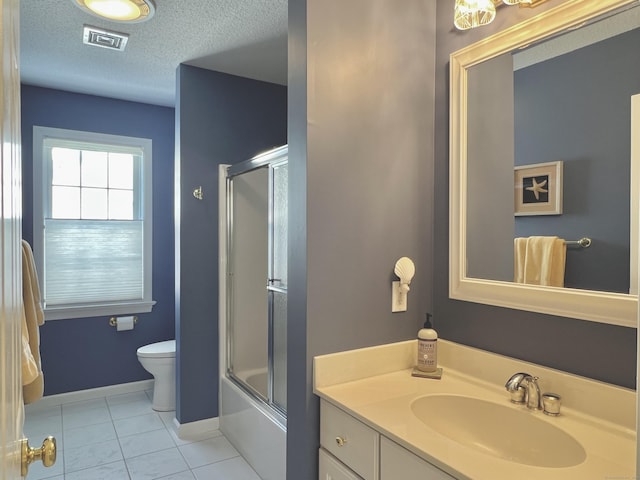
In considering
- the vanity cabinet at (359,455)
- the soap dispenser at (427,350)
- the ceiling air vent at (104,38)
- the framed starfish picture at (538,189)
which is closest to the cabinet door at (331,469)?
the vanity cabinet at (359,455)

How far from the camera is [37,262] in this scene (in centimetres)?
329

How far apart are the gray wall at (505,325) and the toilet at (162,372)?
90.9 inches

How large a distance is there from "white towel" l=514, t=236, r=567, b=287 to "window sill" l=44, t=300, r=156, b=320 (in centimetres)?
324

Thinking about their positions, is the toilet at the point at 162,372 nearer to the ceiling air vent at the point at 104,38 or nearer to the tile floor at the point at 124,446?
the tile floor at the point at 124,446

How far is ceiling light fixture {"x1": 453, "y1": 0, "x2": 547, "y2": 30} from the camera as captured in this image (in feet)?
4.78

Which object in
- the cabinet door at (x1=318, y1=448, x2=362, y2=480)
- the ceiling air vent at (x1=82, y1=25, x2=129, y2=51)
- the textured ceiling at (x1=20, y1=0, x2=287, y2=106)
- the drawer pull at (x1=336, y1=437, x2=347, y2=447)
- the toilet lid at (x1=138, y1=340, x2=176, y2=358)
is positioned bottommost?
the toilet lid at (x1=138, y1=340, x2=176, y2=358)

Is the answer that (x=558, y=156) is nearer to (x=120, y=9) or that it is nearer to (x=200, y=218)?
(x=120, y=9)

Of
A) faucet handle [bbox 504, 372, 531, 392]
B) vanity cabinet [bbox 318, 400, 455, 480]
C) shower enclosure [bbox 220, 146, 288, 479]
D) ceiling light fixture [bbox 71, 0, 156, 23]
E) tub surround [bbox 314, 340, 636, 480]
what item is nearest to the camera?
tub surround [bbox 314, 340, 636, 480]

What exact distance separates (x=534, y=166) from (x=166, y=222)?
3.25 metres

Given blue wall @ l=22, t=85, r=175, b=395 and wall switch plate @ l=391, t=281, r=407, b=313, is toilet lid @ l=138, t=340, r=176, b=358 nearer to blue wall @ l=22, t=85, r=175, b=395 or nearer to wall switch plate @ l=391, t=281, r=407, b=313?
blue wall @ l=22, t=85, r=175, b=395

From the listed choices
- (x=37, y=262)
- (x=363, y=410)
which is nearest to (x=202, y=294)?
(x=37, y=262)

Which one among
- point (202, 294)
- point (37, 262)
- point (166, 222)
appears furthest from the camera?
point (166, 222)

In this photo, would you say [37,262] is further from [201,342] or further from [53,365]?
[201,342]

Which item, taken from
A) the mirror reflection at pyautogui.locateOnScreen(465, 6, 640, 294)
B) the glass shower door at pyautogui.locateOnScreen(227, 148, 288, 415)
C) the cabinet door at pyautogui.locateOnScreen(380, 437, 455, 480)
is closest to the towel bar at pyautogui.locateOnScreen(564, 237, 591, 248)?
the mirror reflection at pyautogui.locateOnScreen(465, 6, 640, 294)
